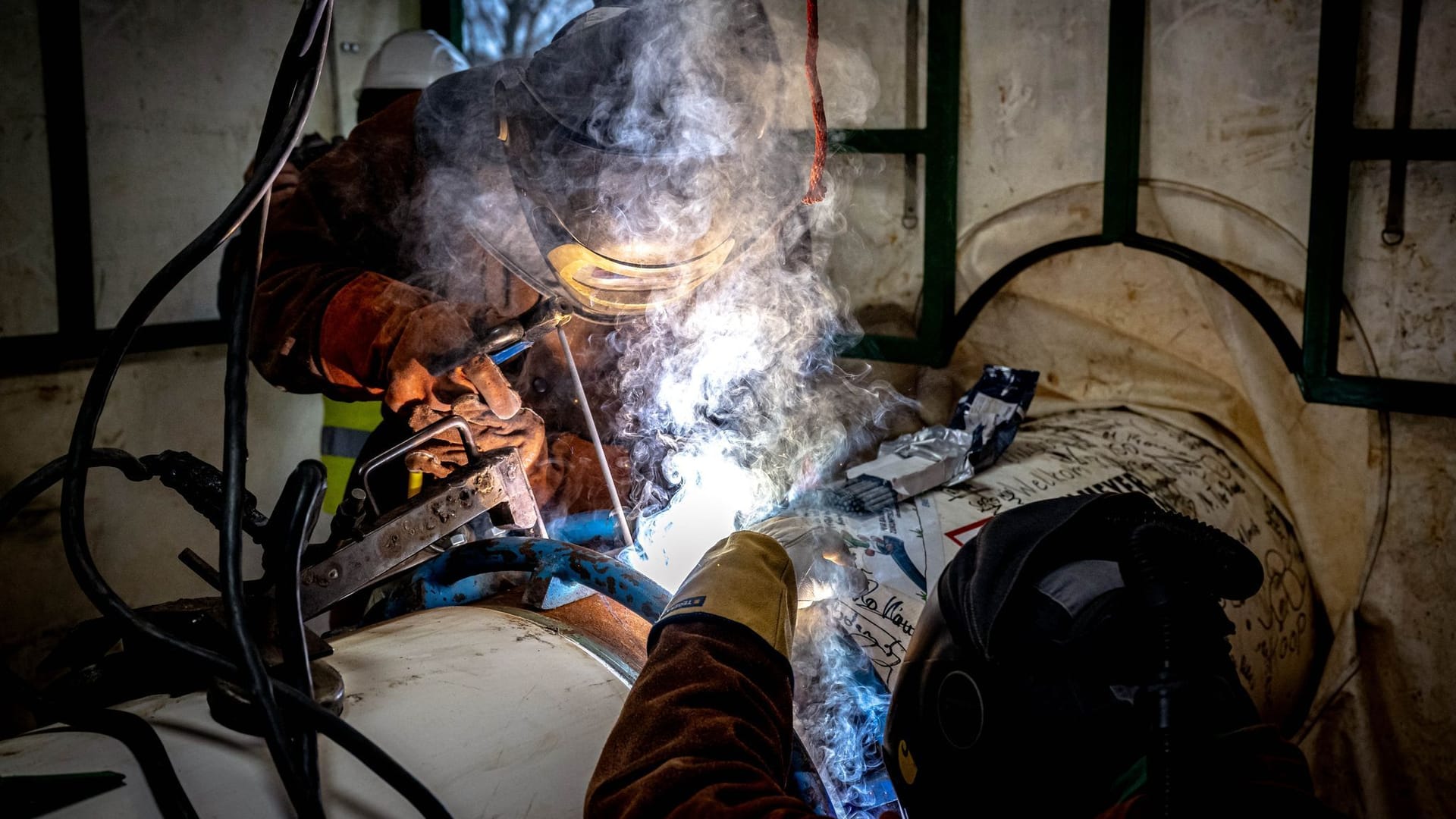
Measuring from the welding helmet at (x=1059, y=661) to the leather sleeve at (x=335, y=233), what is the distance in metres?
1.75

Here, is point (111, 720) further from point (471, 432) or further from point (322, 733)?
point (471, 432)

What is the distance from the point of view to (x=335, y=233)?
254 centimetres

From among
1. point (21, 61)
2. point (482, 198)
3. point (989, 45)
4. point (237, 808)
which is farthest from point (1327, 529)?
point (21, 61)

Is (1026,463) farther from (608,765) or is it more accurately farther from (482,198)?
(608,765)

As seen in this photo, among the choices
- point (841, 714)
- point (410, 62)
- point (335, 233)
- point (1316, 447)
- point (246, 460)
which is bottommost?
point (841, 714)

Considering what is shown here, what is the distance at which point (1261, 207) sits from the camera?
2.78m

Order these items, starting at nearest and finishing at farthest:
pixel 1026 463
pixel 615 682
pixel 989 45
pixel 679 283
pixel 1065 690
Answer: pixel 1065 690
pixel 615 682
pixel 679 283
pixel 1026 463
pixel 989 45

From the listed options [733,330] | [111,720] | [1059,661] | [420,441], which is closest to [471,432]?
[420,441]

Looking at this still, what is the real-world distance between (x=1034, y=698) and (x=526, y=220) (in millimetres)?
1441

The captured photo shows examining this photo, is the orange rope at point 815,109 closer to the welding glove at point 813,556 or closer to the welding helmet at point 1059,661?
the welding glove at point 813,556

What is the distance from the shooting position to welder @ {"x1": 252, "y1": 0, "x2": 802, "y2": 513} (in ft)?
5.73

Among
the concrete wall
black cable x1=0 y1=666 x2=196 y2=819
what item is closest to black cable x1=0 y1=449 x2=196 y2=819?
black cable x1=0 y1=666 x2=196 y2=819

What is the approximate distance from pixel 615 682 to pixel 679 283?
832mm

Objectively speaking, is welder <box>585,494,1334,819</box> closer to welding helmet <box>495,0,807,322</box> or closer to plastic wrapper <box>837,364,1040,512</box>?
welding helmet <box>495,0,807,322</box>
